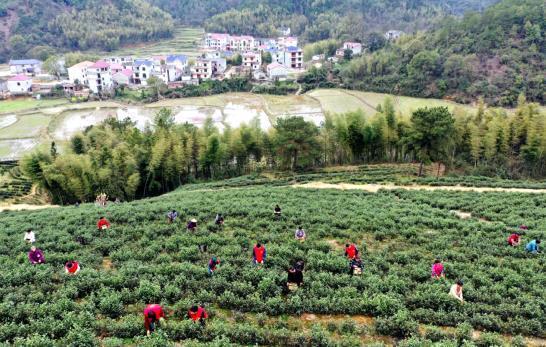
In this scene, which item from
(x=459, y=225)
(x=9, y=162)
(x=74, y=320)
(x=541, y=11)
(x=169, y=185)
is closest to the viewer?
(x=74, y=320)

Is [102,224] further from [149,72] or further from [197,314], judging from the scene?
[149,72]

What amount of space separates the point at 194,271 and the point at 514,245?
508 inches

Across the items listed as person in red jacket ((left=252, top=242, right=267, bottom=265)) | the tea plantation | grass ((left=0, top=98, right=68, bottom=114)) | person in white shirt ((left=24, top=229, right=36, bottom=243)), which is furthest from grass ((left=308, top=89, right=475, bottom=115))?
person in white shirt ((left=24, top=229, right=36, bottom=243))

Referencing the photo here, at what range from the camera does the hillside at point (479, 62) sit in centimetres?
6431

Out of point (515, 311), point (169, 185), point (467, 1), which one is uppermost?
point (467, 1)

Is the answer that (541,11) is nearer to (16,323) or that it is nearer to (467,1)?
(16,323)

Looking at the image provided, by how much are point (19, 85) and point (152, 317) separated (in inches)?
3382

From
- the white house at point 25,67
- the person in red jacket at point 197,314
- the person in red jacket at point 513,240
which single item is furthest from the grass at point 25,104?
the person in red jacket at point 513,240

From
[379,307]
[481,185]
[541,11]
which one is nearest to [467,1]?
[541,11]

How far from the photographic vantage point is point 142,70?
289 feet

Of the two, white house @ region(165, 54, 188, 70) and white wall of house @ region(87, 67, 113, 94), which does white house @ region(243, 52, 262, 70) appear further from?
white wall of house @ region(87, 67, 113, 94)

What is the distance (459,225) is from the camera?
1997 centimetres

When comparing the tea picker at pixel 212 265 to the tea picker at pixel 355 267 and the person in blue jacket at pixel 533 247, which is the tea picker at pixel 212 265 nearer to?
the tea picker at pixel 355 267

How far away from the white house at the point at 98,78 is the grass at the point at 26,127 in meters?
19.3
